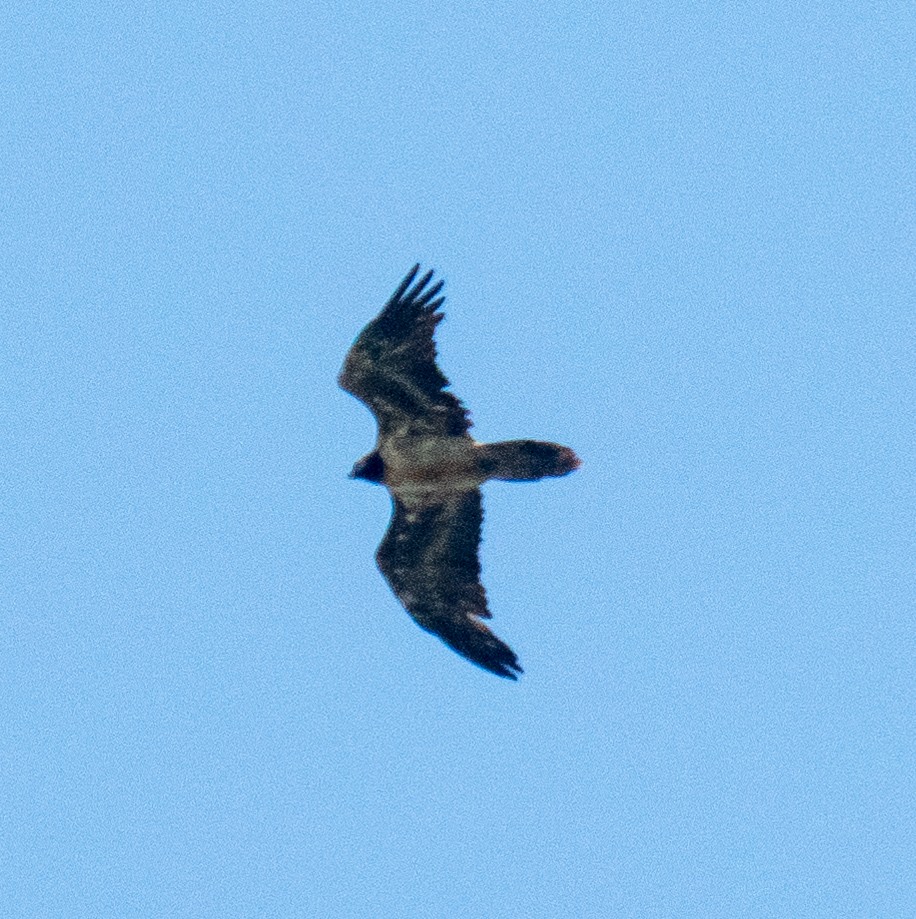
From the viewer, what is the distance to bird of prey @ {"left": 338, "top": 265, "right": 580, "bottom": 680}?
21.0m

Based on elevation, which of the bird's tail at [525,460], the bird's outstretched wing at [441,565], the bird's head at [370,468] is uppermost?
the bird's tail at [525,460]

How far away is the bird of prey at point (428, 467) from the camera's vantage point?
826 inches

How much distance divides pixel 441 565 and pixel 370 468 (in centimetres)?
124

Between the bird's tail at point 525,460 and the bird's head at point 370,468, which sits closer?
the bird's tail at point 525,460

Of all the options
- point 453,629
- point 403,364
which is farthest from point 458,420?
point 453,629

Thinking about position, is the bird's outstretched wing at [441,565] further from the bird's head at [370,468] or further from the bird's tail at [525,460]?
the bird's tail at [525,460]

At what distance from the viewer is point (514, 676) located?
2125 centimetres

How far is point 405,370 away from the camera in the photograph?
21109mm

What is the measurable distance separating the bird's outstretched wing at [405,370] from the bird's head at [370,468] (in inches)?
19.6

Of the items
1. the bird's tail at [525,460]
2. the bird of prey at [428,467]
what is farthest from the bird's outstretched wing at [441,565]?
the bird's tail at [525,460]

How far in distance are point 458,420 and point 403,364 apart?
0.79 metres

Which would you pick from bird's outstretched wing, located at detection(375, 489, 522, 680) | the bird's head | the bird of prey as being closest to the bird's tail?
the bird of prey

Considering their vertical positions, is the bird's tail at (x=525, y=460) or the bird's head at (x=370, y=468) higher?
the bird's tail at (x=525, y=460)

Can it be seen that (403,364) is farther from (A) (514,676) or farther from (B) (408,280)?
(A) (514,676)
